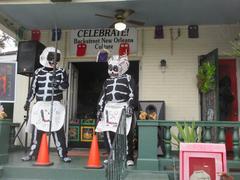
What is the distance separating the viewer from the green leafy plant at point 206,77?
6.87 meters

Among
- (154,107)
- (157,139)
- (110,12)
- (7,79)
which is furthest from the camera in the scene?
(154,107)

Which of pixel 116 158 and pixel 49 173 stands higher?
pixel 116 158

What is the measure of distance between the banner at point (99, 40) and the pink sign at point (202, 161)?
13.0 feet

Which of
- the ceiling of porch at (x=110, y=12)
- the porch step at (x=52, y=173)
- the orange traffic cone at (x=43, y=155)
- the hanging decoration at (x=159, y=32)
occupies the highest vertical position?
the ceiling of porch at (x=110, y=12)

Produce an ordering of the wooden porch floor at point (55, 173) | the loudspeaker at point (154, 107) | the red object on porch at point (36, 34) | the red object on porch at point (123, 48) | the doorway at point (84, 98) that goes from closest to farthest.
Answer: the wooden porch floor at point (55, 173) < the loudspeaker at point (154, 107) < the red object on porch at point (123, 48) < the red object on porch at point (36, 34) < the doorway at point (84, 98)

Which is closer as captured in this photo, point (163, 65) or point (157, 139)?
point (157, 139)

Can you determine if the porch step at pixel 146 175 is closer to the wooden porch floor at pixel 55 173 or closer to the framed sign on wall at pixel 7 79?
the wooden porch floor at pixel 55 173

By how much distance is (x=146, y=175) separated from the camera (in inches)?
203

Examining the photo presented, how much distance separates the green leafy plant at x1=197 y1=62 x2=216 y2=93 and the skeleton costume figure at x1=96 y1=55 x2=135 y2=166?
5.84ft

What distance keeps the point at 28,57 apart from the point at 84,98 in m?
2.53

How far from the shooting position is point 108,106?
598 cm

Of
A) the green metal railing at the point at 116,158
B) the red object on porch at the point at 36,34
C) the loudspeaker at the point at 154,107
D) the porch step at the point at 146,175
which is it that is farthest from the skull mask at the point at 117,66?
the red object on porch at the point at 36,34

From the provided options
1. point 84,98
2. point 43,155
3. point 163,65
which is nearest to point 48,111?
point 43,155

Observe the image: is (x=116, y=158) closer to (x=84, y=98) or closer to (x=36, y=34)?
(x=36, y=34)
